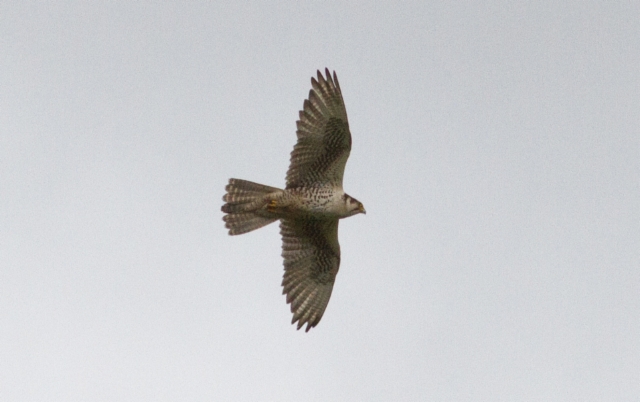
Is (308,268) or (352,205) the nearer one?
(352,205)

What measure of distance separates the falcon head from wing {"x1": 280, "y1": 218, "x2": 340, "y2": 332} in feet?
3.07

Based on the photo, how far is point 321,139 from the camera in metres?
20.9

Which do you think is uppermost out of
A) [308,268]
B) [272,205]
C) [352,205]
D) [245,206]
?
[352,205]

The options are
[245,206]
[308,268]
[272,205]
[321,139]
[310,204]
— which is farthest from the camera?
[308,268]

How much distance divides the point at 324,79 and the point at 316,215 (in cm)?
255

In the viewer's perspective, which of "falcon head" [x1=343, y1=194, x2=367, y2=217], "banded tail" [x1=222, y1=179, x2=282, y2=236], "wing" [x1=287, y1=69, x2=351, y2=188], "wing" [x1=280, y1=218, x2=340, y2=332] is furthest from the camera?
"wing" [x1=280, y1=218, x2=340, y2=332]

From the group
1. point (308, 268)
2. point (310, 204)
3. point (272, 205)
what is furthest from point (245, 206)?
point (308, 268)

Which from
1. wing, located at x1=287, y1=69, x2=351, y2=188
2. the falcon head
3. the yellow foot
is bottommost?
the yellow foot

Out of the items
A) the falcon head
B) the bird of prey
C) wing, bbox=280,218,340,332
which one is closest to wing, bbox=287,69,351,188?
the bird of prey

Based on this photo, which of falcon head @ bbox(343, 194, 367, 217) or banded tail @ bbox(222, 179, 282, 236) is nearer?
falcon head @ bbox(343, 194, 367, 217)

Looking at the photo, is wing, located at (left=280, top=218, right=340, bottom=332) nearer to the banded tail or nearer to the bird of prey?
the bird of prey

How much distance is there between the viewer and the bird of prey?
68.1 feet

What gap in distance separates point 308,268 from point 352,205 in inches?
74.8

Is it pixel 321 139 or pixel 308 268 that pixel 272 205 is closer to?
pixel 321 139
